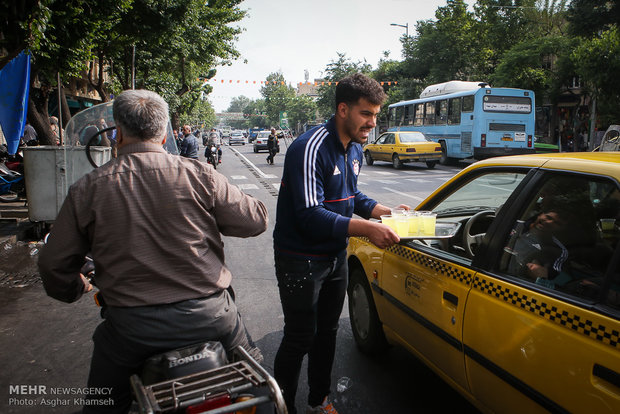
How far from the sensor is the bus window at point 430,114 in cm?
2273

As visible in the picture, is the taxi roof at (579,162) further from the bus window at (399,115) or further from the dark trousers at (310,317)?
the bus window at (399,115)

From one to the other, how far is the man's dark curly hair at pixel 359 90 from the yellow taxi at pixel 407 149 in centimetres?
1733

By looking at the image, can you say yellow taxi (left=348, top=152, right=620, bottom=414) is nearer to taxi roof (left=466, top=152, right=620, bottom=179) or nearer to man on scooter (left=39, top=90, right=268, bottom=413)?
taxi roof (left=466, top=152, right=620, bottom=179)

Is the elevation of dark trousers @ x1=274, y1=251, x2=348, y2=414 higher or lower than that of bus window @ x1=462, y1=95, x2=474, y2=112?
lower

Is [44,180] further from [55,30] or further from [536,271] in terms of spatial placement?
[536,271]

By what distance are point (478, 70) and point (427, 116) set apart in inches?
539

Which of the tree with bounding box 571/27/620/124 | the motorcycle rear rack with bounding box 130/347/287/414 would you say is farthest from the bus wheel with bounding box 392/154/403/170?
the motorcycle rear rack with bounding box 130/347/287/414

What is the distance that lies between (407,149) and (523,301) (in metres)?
17.8

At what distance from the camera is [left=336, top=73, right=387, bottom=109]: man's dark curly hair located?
2.39 meters

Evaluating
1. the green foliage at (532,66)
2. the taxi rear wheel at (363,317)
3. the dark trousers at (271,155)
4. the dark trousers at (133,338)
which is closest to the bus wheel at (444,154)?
the dark trousers at (271,155)

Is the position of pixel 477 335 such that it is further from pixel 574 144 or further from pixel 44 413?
pixel 574 144

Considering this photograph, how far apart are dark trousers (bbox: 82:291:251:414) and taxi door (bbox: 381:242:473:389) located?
129 cm

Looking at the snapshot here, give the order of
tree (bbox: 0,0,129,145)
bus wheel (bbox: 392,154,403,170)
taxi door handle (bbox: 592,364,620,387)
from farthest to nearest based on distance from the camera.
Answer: bus wheel (bbox: 392,154,403,170) → tree (bbox: 0,0,129,145) → taxi door handle (bbox: 592,364,620,387)

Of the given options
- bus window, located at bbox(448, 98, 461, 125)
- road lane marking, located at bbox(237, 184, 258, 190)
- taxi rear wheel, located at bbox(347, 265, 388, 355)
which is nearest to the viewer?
taxi rear wheel, located at bbox(347, 265, 388, 355)
